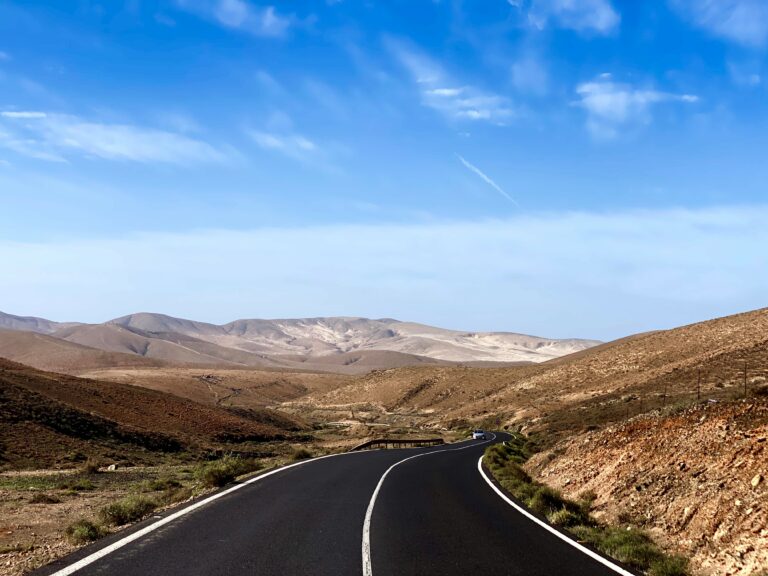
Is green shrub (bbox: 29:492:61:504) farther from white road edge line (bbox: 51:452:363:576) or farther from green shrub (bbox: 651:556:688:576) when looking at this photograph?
green shrub (bbox: 651:556:688:576)

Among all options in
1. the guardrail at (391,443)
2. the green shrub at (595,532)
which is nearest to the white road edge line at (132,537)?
the green shrub at (595,532)

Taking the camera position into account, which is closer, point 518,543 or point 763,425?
point 518,543

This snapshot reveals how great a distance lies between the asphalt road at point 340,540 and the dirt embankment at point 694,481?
7.08ft

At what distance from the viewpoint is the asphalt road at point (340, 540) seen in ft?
30.8

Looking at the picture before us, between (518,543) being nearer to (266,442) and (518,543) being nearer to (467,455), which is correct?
(467,455)

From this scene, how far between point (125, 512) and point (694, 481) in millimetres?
11998

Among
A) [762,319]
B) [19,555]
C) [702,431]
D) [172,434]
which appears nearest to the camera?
[19,555]

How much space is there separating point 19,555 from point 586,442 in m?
18.5

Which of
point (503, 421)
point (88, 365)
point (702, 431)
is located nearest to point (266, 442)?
point (503, 421)

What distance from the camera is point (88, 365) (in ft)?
611

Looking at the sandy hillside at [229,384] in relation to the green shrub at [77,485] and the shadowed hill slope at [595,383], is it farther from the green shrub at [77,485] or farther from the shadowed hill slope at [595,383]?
the green shrub at [77,485]

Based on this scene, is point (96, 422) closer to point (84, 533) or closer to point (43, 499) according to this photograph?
point (43, 499)

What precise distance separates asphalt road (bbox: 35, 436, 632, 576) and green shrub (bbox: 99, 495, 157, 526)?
1063mm

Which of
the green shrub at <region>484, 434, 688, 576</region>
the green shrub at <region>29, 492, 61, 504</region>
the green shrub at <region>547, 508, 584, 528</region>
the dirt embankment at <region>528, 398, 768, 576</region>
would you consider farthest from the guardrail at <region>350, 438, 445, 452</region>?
the green shrub at <region>547, 508, 584, 528</region>
